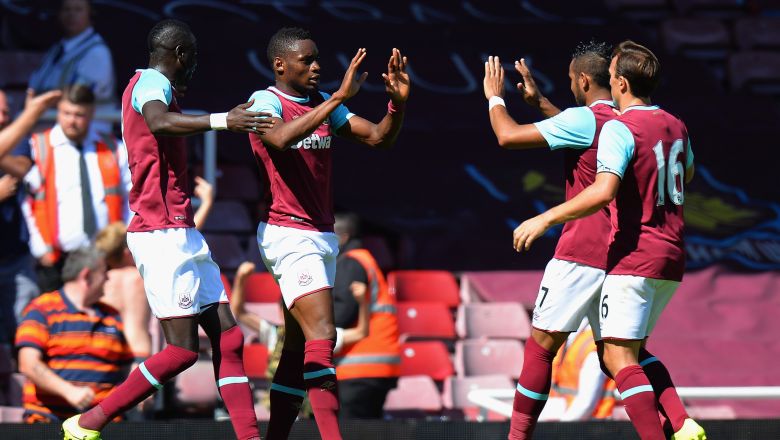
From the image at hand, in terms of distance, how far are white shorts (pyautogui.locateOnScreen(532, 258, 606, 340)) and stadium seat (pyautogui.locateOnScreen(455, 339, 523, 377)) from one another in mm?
3770

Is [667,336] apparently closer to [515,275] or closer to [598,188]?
[515,275]

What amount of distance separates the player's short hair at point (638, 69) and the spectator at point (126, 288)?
2.54 metres

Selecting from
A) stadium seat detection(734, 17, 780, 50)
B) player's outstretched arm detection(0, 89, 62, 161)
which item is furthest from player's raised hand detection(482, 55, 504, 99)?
stadium seat detection(734, 17, 780, 50)

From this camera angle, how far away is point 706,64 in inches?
489

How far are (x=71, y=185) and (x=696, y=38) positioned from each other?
7048 millimetres

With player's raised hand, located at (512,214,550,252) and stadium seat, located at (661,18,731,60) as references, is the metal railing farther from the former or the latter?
stadium seat, located at (661,18,731,60)

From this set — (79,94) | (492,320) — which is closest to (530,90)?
(79,94)

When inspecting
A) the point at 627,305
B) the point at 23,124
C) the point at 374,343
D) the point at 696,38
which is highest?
the point at 696,38

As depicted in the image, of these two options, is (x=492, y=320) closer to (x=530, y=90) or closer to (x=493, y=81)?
(x=530, y=90)

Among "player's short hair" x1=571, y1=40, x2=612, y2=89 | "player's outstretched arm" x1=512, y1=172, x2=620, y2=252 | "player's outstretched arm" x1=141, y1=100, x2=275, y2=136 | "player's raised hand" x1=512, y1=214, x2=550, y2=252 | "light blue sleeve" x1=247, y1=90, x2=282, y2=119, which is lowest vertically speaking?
"player's raised hand" x1=512, y1=214, x2=550, y2=252

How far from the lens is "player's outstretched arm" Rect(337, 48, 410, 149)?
588cm

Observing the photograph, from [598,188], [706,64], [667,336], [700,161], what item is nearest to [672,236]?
[598,188]

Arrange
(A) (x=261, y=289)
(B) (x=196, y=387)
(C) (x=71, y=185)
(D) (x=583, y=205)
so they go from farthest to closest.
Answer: (A) (x=261, y=289)
(B) (x=196, y=387)
(C) (x=71, y=185)
(D) (x=583, y=205)

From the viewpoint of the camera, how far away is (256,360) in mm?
9039
